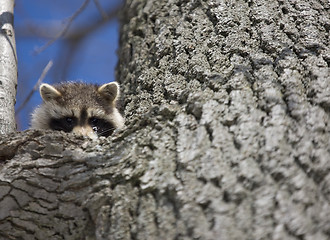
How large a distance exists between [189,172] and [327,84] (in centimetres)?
78

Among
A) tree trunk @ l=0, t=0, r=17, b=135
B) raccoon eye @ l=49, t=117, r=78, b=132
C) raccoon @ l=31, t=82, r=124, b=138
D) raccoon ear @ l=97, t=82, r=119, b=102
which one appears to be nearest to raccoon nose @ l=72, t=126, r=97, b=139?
raccoon @ l=31, t=82, r=124, b=138

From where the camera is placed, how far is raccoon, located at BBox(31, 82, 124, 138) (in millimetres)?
4035

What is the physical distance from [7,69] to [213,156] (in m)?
1.91

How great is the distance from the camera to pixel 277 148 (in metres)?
1.89

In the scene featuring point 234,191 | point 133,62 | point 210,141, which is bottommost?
point 234,191

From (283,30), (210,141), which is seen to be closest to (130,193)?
(210,141)

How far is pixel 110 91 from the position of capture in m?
4.21

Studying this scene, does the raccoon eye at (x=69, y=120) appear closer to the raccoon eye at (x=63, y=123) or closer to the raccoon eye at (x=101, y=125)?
the raccoon eye at (x=63, y=123)

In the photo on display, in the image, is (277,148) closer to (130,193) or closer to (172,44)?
(130,193)

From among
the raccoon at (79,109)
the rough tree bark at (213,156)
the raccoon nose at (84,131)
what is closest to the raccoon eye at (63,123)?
the raccoon at (79,109)

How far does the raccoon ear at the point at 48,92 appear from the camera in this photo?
4195 millimetres

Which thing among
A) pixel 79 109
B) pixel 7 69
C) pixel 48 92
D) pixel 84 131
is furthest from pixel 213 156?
pixel 48 92

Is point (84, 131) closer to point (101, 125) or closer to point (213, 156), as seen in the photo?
point (101, 125)

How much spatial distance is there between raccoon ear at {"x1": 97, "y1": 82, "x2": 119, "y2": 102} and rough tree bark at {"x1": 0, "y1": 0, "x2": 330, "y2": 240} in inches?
46.6
